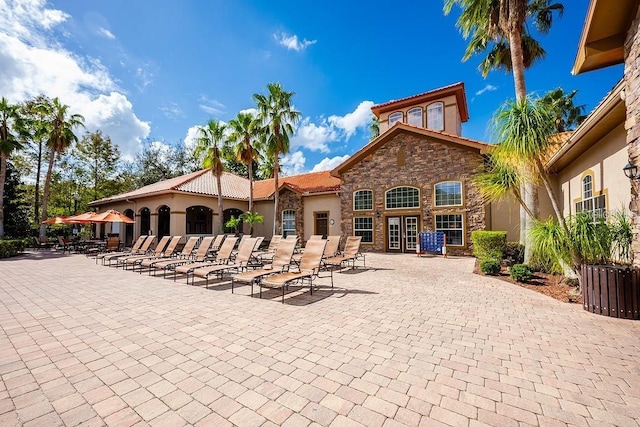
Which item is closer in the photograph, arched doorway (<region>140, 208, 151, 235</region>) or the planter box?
Result: the planter box

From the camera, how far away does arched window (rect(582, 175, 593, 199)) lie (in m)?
8.38

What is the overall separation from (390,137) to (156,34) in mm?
12647

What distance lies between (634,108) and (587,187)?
4.89 m

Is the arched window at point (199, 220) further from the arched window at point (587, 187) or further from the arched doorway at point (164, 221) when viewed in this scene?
the arched window at point (587, 187)

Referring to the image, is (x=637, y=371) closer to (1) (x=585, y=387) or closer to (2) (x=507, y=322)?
(1) (x=585, y=387)

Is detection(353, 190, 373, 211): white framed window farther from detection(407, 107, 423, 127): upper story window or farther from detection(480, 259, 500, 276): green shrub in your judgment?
detection(480, 259, 500, 276): green shrub

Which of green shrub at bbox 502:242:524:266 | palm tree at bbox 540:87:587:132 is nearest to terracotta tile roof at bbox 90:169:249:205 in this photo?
green shrub at bbox 502:242:524:266

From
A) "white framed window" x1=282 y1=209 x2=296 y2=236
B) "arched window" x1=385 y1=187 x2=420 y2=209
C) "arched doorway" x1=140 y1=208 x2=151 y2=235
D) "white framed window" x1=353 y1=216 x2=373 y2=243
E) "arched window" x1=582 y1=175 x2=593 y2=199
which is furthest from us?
"arched doorway" x1=140 y1=208 x2=151 y2=235

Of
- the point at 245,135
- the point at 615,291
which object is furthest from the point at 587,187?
the point at 245,135

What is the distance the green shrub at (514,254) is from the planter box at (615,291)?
19.1 feet

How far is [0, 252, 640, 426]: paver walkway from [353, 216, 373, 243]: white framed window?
1120 centimetres

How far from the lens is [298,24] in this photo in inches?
462

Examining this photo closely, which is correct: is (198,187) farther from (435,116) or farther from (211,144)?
(435,116)

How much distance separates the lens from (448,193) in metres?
14.9
